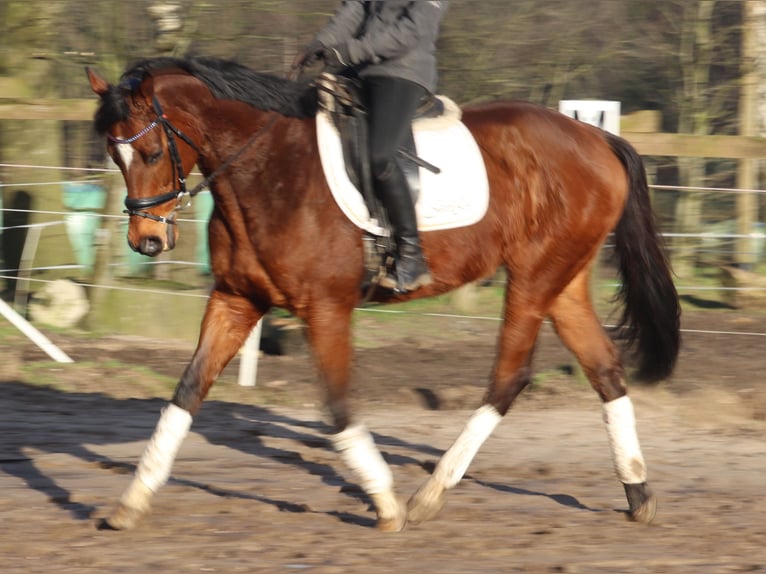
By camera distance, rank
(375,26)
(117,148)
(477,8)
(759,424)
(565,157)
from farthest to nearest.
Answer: (477,8), (759,424), (565,157), (375,26), (117,148)

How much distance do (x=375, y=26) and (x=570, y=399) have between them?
4.04 m

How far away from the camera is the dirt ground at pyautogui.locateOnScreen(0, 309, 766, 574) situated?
486 centimetres

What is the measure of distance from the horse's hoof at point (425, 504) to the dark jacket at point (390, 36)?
1871 millimetres

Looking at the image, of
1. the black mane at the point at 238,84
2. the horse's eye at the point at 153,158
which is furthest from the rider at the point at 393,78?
the horse's eye at the point at 153,158

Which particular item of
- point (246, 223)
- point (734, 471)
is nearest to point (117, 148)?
point (246, 223)

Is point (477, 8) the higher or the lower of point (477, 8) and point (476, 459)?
the higher

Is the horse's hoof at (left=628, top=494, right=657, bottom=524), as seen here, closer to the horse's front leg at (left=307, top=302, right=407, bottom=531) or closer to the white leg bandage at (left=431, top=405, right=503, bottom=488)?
the white leg bandage at (left=431, top=405, right=503, bottom=488)

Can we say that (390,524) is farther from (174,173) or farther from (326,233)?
(174,173)

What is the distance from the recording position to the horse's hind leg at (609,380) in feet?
18.7

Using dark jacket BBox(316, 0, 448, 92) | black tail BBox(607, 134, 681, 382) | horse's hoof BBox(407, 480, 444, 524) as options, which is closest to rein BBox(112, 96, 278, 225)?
dark jacket BBox(316, 0, 448, 92)

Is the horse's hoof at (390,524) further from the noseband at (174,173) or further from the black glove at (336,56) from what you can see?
the black glove at (336,56)

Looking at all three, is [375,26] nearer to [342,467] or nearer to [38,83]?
[342,467]

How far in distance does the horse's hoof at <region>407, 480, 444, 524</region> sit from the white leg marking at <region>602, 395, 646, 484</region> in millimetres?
917

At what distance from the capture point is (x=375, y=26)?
17.9 ft
